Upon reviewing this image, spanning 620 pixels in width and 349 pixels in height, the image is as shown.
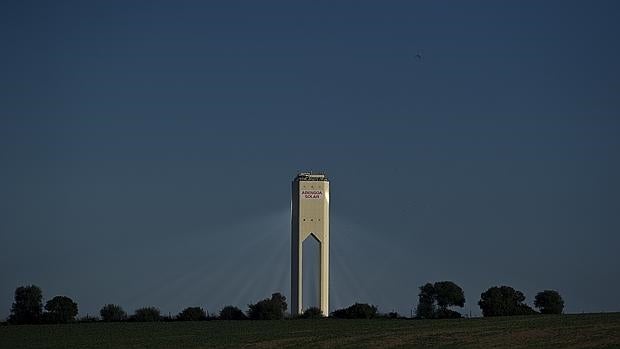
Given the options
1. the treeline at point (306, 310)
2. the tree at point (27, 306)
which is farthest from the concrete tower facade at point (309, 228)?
the tree at point (27, 306)

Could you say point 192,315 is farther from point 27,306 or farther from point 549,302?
point 549,302

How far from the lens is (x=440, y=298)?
83.0 metres

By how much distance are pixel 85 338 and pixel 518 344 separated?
2385 centimetres

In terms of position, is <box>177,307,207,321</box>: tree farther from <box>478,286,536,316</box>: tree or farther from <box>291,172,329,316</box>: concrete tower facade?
<box>478,286,536,316</box>: tree

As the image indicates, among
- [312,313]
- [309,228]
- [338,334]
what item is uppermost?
[309,228]

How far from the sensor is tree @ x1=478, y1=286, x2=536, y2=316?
3110 inches

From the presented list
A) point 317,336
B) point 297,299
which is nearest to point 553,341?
point 317,336

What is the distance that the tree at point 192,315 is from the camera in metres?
80.8

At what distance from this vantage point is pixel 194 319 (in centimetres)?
8075

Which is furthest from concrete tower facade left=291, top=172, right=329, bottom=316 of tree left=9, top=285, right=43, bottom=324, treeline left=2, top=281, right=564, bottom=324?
tree left=9, top=285, right=43, bottom=324

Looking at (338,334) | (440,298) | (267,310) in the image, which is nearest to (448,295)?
(440,298)

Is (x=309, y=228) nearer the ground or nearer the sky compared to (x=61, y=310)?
nearer the sky

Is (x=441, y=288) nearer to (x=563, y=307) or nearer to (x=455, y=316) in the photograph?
(x=455, y=316)

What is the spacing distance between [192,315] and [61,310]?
920cm
